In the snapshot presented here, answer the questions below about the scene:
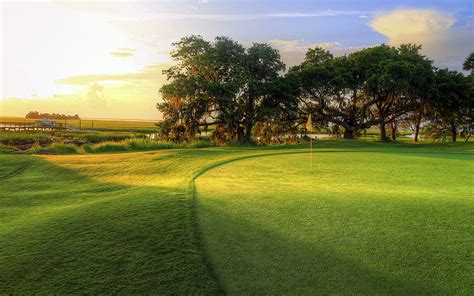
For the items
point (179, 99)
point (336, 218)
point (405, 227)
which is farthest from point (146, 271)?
point (179, 99)

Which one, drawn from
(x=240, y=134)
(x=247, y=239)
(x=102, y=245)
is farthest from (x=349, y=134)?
(x=102, y=245)

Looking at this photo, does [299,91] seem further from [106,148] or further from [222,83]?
[106,148]

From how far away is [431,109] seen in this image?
34.0 metres

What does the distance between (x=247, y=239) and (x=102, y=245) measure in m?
2.09

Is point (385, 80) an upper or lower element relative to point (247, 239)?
upper

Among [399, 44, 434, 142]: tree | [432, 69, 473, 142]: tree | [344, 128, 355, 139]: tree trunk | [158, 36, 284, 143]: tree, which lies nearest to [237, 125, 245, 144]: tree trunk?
[158, 36, 284, 143]: tree

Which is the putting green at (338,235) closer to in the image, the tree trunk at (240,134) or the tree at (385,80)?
the tree trunk at (240,134)

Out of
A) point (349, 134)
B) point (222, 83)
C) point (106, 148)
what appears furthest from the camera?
point (349, 134)

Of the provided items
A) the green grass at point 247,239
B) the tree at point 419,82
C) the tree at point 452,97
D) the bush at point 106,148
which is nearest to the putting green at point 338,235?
the green grass at point 247,239

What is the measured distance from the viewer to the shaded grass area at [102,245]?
3.87m

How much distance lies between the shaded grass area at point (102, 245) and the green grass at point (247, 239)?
20 millimetres

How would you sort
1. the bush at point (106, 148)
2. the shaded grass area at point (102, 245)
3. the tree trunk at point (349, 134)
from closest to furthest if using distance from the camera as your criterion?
the shaded grass area at point (102, 245)
the bush at point (106, 148)
the tree trunk at point (349, 134)

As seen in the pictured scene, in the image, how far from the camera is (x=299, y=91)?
31.7 m

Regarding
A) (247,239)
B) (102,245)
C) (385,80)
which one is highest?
(385,80)
